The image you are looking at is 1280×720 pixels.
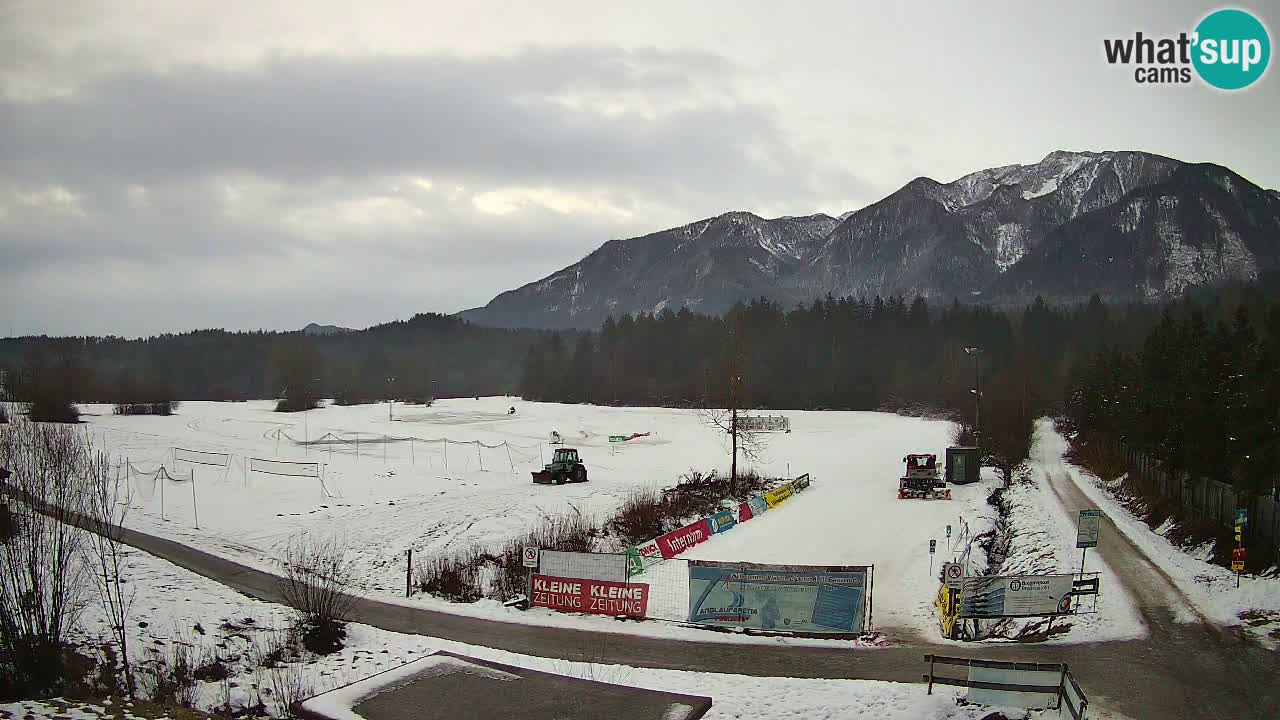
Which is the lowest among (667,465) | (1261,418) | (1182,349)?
(667,465)

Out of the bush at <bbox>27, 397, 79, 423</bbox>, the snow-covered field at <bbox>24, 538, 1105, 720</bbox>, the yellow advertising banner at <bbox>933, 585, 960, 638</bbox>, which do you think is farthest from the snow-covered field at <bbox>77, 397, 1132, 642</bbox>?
the bush at <bbox>27, 397, 79, 423</bbox>

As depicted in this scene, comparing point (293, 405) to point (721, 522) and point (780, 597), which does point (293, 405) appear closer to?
point (721, 522)

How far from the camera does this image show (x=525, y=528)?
3284cm

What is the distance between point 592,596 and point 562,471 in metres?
26.8

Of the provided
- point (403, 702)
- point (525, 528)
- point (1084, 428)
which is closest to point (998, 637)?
point (403, 702)

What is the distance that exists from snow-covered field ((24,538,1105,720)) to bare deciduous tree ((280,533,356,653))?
47 centimetres

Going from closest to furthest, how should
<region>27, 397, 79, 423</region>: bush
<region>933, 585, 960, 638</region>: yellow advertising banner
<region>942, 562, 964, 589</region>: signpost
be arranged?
<region>942, 562, 964, 589</region>: signpost
<region>933, 585, 960, 638</region>: yellow advertising banner
<region>27, 397, 79, 423</region>: bush

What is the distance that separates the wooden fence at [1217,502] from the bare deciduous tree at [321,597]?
2373cm

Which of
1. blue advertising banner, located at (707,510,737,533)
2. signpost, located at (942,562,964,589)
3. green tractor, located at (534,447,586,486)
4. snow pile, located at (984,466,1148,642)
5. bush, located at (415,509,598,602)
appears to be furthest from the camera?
green tractor, located at (534,447,586,486)

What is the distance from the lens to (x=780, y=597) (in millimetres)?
18984

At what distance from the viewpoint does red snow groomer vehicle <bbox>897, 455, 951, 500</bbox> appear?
43.3 metres

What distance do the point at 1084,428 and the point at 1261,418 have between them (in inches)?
1793

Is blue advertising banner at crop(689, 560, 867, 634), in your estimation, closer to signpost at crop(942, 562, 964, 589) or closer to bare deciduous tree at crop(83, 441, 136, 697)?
signpost at crop(942, 562, 964, 589)

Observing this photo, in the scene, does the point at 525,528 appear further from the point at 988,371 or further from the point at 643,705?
the point at 988,371
